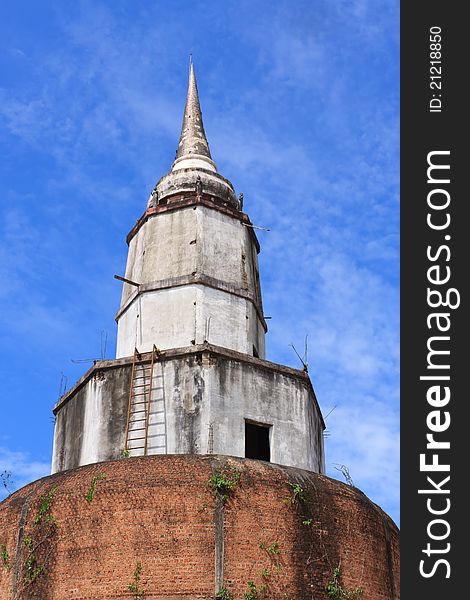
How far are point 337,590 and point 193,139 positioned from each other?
44.7ft

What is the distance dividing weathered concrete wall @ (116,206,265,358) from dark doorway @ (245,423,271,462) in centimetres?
183

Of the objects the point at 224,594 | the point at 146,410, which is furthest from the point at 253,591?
the point at 146,410

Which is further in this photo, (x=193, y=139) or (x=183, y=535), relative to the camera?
(x=193, y=139)

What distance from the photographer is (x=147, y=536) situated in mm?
16688

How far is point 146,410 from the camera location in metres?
19.4

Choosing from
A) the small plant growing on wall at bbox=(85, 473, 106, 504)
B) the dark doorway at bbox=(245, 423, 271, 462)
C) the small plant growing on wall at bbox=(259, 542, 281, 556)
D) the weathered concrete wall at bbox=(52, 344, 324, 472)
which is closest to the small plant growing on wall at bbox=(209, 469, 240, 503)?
the small plant growing on wall at bbox=(259, 542, 281, 556)

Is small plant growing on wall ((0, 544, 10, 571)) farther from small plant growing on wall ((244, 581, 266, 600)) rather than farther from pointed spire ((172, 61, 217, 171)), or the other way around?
pointed spire ((172, 61, 217, 171))

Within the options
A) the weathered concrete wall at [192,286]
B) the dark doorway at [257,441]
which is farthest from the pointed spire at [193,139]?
the dark doorway at [257,441]

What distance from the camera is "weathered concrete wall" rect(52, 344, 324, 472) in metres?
19.0

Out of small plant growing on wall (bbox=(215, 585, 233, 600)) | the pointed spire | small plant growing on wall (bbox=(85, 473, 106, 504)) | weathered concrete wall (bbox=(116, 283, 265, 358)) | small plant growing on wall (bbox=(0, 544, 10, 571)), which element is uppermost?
the pointed spire

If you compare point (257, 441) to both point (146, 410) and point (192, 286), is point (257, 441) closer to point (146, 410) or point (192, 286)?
point (146, 410)

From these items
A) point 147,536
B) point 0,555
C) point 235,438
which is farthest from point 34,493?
point 235,438

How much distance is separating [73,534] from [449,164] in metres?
9.27

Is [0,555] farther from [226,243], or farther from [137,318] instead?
[226,243]
